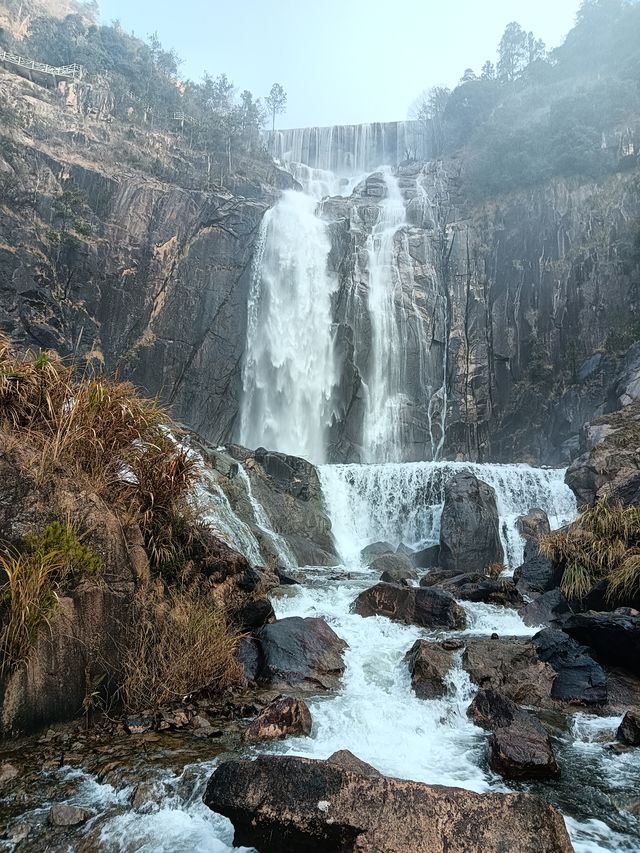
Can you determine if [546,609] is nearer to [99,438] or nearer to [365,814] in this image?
[365,814]

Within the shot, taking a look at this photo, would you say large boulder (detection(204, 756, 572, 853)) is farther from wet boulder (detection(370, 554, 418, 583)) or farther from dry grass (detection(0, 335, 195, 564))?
wet boulder (detection(370, 554, 418, 583))

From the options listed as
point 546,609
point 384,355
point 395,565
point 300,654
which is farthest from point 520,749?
point 384,355

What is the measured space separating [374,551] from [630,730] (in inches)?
508

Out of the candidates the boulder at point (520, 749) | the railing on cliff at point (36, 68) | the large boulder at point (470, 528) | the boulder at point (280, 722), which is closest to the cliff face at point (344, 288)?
the railing on cliff at point (36, 68)

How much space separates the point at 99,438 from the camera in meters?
5.66

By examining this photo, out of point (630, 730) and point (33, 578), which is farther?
point (630, 730)

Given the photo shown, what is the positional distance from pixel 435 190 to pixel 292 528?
28493mm

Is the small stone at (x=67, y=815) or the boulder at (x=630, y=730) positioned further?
the boulder at (x=630, y=730)

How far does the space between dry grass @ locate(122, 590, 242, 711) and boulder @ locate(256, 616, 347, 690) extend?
2.52 feet

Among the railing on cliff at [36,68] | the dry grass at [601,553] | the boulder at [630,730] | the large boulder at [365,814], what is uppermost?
the railing on cliff at [36,68]

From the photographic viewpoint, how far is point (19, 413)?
5422 mm

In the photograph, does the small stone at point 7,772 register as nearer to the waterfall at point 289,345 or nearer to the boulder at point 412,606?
the boulder at point 412,606

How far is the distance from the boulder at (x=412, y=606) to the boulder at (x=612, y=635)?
2.07 metres

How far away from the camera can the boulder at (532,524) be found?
17859mm
